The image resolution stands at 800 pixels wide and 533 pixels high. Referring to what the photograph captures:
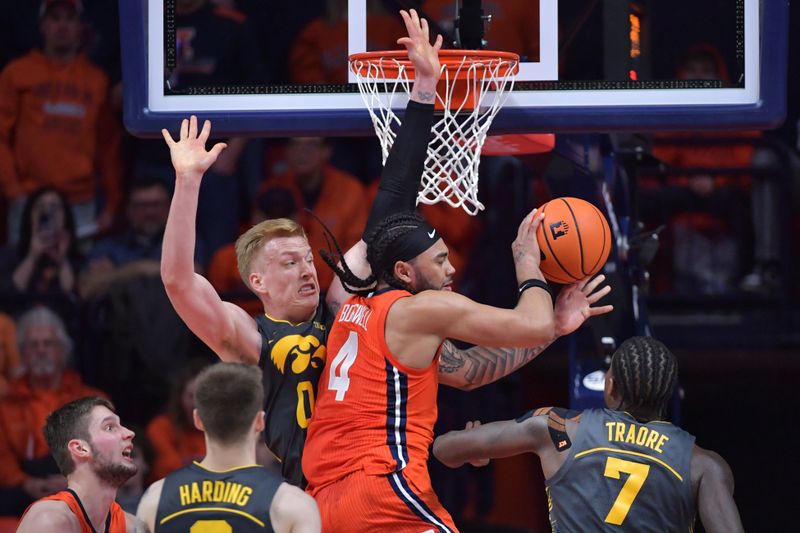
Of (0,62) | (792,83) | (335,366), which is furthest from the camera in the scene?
(792,83)

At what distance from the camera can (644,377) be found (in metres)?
3.79

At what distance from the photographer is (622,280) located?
5.89 meters

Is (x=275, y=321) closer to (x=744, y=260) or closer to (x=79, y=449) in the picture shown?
(x=79, y=449)

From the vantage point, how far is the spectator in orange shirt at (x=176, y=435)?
7246 millimetres

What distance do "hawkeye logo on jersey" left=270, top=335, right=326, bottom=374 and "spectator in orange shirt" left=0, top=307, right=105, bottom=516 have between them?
3164 millimetres

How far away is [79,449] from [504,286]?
3.63 metres

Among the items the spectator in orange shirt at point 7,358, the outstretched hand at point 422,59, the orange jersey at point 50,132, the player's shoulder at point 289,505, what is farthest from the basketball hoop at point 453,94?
the spectator in orange shirt at point 7,358

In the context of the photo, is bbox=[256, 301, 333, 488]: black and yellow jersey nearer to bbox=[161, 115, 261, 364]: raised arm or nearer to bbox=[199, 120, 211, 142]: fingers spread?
bbox=[161, 115, 261, 364]: raised arm

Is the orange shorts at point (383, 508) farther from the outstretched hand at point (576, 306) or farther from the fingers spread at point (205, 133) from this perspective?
the fingers spread at point (205, 133)

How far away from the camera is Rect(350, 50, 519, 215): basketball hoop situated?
467 cm

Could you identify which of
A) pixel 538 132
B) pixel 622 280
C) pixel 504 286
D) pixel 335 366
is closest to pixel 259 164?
pixel 504 286

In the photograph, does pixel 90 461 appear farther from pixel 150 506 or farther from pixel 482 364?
pixel 482 364

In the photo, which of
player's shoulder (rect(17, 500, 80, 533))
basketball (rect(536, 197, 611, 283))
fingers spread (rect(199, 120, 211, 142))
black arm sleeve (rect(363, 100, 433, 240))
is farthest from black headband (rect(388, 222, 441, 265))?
player's shoulder (rect(17, 500, 80, 533))

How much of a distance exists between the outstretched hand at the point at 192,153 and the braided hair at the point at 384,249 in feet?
1.54
